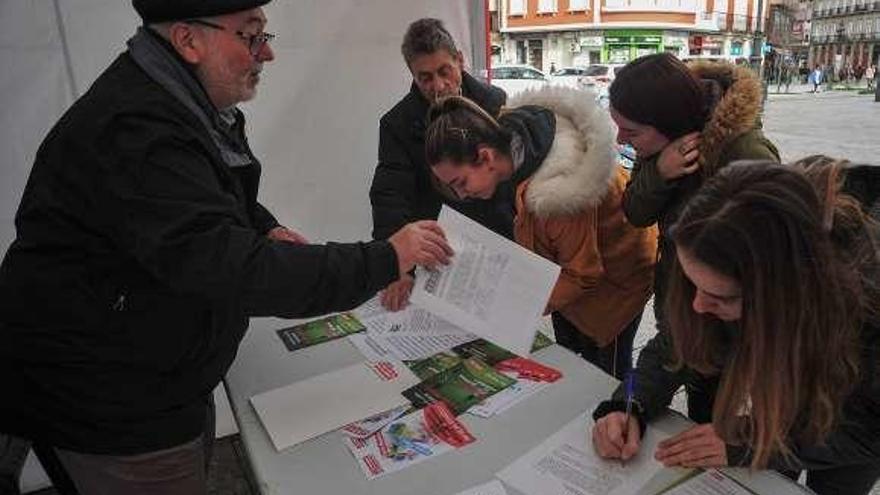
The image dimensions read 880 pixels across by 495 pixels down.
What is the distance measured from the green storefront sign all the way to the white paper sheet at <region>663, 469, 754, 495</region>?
79.8 ft

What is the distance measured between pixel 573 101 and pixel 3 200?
188 centimetres

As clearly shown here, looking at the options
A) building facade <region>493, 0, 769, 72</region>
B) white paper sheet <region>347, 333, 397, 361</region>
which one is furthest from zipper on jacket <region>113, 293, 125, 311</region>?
building facade <region>493, 0, 769, 72</region>

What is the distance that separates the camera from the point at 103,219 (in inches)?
37.6

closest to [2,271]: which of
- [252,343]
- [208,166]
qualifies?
[208,166]

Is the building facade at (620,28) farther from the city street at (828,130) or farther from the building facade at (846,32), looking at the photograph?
the city street at (828,130)

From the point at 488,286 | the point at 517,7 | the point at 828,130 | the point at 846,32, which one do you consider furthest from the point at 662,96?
the point at 846,32

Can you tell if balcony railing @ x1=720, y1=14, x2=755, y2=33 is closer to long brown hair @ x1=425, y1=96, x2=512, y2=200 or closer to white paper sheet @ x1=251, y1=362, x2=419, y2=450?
long brown hair @ x1=425, y1=96, x2=512, y2=200

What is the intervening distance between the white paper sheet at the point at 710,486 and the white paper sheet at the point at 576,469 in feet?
0.18

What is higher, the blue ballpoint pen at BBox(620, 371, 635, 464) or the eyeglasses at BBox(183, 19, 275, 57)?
the eyeglasses at BBox(183, 19, 275, 57)

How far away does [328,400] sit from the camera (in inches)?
49.7

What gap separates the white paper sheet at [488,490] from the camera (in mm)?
965

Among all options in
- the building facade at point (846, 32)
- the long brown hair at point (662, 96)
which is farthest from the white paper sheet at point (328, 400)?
the building facade at point (846, 32)

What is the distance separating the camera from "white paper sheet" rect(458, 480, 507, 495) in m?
0.96

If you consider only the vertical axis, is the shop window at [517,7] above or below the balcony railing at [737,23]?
above
